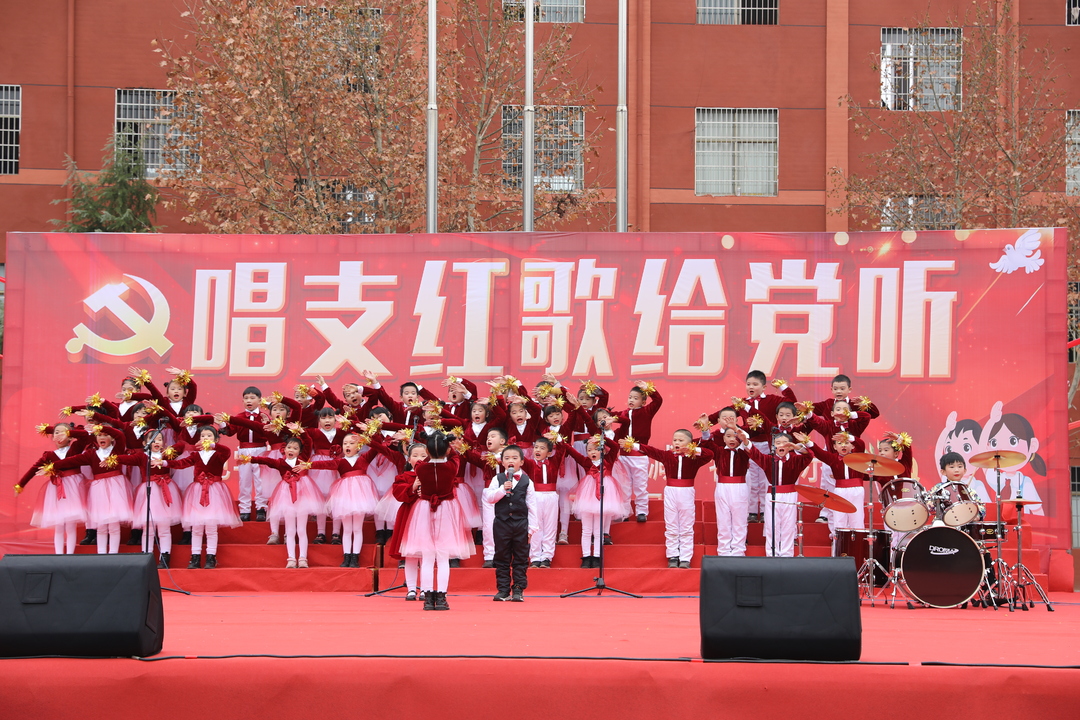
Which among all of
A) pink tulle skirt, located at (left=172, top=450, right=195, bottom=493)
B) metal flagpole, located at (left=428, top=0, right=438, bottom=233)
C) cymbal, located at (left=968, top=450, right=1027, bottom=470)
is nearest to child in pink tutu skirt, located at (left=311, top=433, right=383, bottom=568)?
pink tulle skirt, located at (left=172, top=450, right=195, bottom=493)

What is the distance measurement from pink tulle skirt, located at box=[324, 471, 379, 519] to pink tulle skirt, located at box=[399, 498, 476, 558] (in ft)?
4.71

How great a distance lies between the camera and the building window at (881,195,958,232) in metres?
20.1

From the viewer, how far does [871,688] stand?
6.20m

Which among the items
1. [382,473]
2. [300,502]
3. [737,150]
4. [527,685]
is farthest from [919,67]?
[527,685]

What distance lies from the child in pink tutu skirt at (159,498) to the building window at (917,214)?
45.3ft

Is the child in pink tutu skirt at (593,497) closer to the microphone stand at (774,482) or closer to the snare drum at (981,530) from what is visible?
the microphone stand at (774,482)

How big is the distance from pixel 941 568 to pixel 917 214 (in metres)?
12.3

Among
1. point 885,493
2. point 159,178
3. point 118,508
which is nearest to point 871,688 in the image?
point 885,493

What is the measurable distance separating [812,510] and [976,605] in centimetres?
261

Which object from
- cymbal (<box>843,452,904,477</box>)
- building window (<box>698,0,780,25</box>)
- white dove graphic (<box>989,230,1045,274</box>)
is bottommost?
cymbal (<box>843,452,904,477</box>)

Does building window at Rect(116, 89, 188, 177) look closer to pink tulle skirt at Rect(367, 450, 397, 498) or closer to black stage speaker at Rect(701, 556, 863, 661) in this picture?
pink tulle skirt at Rect(367, 450, 397, 498)

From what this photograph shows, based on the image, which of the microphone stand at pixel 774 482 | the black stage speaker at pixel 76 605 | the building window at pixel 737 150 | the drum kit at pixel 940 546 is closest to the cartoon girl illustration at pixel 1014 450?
the drum kit at pixel 940 546

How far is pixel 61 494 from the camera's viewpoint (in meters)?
11.2

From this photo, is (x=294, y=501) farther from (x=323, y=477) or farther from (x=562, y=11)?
(x=562, y=11)
